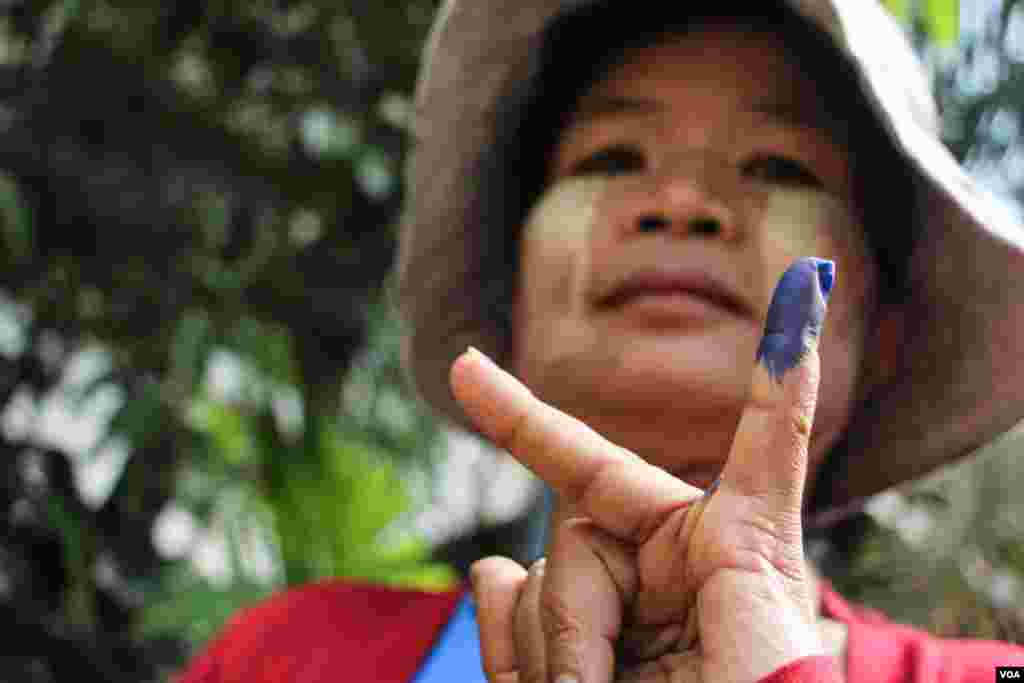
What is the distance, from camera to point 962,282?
0.95 metres

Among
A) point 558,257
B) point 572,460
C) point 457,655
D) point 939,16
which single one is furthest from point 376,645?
point 939,16

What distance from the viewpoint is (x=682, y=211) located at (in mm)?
840

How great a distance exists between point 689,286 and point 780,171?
13 cm

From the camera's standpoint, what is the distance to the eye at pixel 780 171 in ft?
2.89

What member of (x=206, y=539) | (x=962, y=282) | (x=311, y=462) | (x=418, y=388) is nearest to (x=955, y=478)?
(x=962, y=282)

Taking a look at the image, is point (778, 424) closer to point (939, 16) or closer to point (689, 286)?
point (689, 286)

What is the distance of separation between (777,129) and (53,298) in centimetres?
92

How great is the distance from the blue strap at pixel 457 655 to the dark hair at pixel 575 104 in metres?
0.29

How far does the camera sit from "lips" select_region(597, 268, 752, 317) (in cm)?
83

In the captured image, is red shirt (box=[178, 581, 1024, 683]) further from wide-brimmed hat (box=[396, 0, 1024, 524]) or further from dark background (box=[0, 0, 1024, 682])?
dark background (box=[0, 0, 1024, 682])

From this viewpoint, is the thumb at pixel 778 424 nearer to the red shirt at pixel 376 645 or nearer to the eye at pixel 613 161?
the red shirt at pixel 376 645

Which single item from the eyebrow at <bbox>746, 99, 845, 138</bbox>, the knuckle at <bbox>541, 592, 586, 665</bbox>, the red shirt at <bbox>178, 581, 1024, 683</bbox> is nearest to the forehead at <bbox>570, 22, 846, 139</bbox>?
the eyebrow at <bbox>746, 99, 845, 138</bbox>

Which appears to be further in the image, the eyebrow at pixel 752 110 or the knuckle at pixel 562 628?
the eyebrow at pixel 752 110

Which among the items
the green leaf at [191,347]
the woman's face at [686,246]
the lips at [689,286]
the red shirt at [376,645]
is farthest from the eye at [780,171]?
the green leaf at [191,347]
